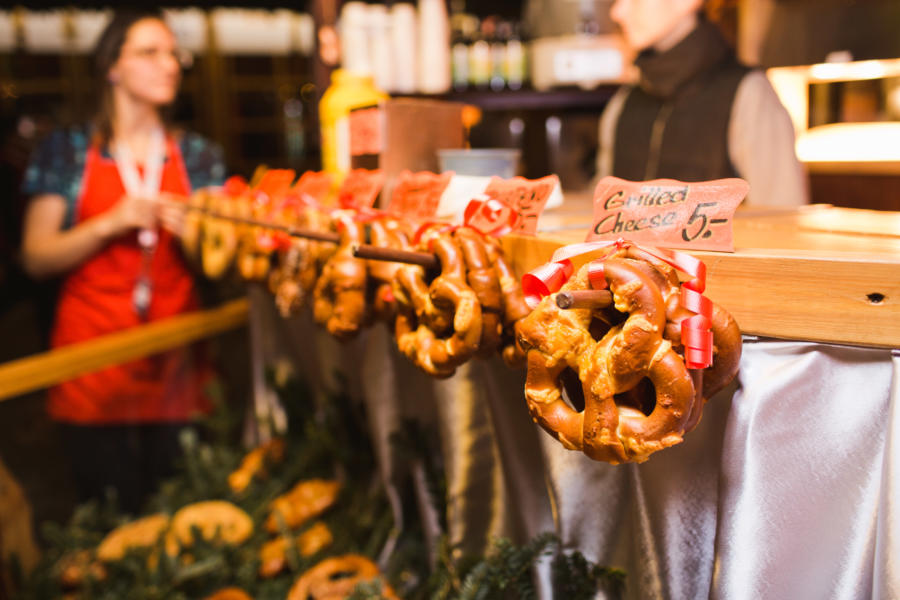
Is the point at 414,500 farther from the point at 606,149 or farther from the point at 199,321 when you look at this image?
the point at 606,149

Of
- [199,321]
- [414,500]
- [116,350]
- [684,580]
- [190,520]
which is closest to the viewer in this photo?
[684,580]

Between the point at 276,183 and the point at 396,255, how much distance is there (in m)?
0.86

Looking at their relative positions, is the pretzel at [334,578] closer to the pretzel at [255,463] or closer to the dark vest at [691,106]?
the pretzel at [255,463]

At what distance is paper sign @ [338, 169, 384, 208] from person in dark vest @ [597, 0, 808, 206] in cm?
90

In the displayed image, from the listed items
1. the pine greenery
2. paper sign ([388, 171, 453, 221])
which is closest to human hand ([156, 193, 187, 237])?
the pine greenery

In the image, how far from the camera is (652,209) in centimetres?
73

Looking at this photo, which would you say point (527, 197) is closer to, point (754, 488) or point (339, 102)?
point (754, 488)

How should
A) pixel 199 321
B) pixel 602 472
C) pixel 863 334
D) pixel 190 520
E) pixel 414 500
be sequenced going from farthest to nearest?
pixel 199 321 < pixel 190 520 < pixel 414 500 < pixel 602 472 < pixel 863 334

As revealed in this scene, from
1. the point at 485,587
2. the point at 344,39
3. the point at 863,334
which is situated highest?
the point at 344,39

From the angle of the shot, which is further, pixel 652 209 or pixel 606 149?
pixel 606 149

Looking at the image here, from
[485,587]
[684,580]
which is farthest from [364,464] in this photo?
[684,580]

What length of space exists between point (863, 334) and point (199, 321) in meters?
1.92

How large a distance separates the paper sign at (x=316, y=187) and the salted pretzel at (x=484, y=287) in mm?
568

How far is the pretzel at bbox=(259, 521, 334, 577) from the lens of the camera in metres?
1.42
